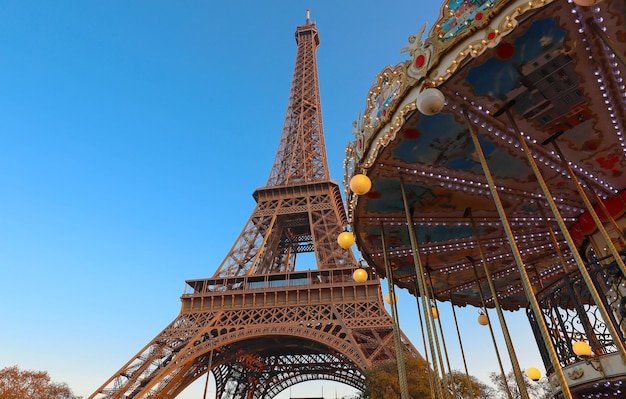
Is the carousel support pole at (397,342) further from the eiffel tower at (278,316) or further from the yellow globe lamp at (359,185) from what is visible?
the eiffel tower at (278,316)

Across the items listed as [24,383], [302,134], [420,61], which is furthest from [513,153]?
[302,134]

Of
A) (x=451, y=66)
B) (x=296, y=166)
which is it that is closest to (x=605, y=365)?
(x=451, y=66)

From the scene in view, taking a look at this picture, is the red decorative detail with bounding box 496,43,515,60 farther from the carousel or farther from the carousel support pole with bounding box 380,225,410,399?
the carousel support pole with bounding box 380,225,410,399

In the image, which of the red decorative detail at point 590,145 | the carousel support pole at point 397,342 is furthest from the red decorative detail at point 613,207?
the carousel support pole at point 397,342

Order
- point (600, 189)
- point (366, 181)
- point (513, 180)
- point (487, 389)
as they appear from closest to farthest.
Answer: point (366, 181), point (513, 180), point (600, 189), point (487, 389)

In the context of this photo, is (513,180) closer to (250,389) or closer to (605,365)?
(605,365)

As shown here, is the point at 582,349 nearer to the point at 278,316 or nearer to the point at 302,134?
the point at 278,316
